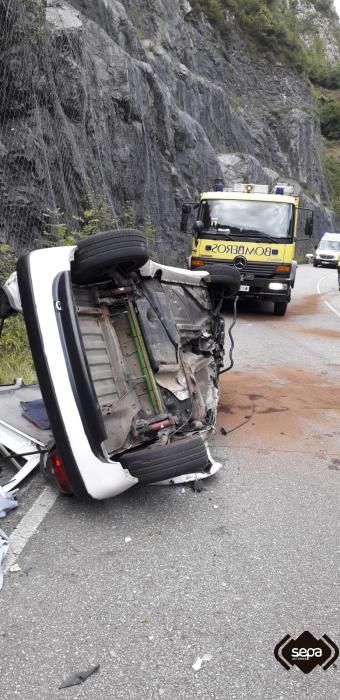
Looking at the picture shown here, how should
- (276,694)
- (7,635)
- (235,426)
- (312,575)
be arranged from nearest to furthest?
(276,694)
(7,635)
(312,575)
(235,426)

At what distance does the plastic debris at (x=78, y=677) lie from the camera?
1.86 meters

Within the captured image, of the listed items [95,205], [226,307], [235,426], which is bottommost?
[226,307]

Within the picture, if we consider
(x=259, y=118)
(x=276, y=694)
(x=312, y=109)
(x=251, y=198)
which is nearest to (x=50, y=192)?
(x=251, y=198)

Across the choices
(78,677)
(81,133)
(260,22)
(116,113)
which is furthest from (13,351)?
(260,22)

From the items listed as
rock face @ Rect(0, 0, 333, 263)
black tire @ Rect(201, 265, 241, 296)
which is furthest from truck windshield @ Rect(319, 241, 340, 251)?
black tire @ Rect(201, 265, 241, 296)

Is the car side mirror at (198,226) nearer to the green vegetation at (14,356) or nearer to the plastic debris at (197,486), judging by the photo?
the green vegetation at (14,356)

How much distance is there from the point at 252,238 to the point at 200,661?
884cm

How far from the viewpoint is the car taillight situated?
9.60 feet

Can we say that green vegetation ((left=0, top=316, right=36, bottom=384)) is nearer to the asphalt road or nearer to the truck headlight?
the asphalt road

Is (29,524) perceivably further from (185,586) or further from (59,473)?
(185,586)

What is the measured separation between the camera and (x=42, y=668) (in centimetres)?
193

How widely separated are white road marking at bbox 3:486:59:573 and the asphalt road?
0.13 feet

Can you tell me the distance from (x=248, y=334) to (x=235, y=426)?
15.5ft

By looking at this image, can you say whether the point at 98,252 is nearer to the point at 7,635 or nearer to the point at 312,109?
the point at 7,635
